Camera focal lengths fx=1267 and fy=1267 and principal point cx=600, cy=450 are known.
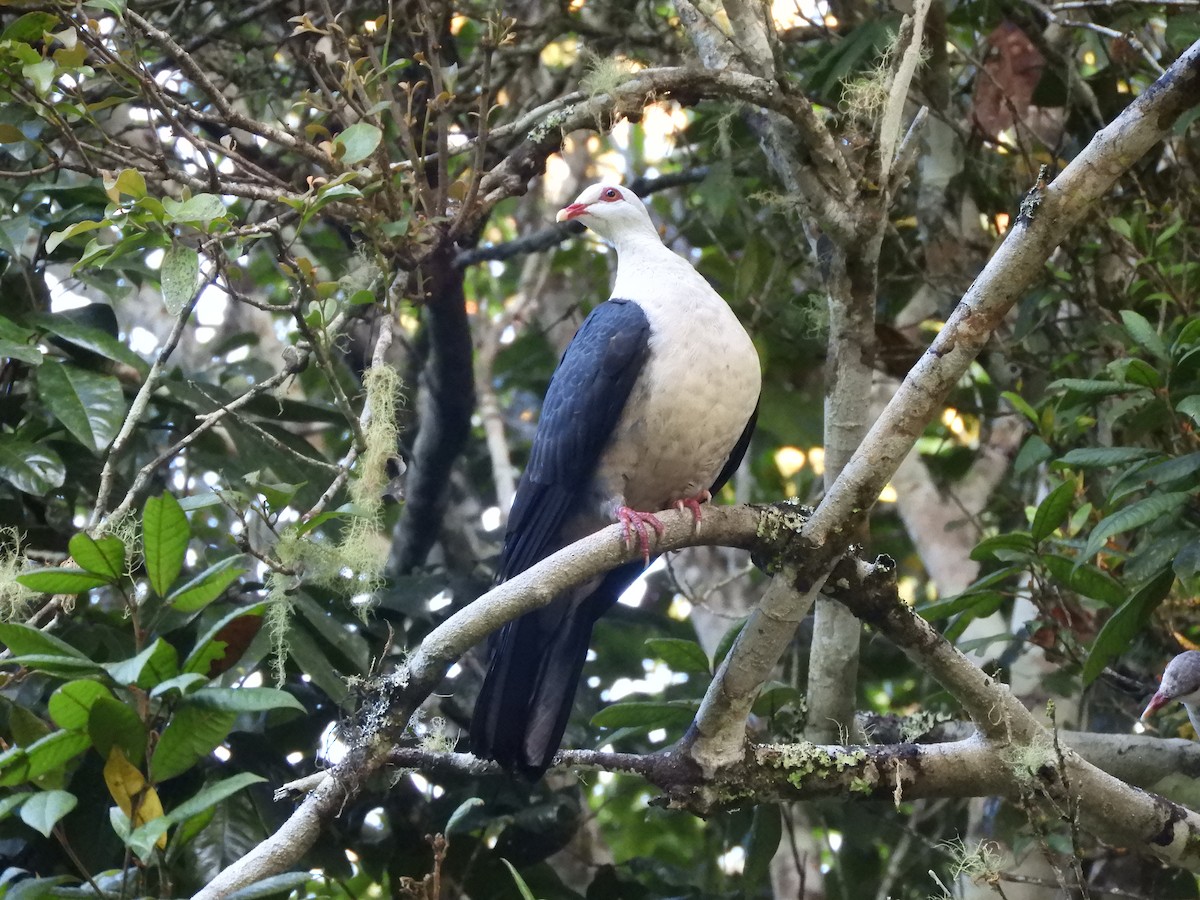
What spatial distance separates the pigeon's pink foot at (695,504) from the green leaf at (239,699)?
1.13 m

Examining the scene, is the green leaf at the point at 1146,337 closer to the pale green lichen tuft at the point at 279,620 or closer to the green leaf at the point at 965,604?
the green leaf at the point at 965,604

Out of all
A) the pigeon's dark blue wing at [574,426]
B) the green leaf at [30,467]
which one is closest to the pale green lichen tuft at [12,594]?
the green leaf at [30,467]

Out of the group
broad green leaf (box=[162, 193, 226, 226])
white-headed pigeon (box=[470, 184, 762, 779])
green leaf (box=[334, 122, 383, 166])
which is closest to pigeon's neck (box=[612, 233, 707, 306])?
white-headed pigeon (box=[470, 184, 762, 779])

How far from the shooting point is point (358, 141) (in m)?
2.74

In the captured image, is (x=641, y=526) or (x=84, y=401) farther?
(x=84, y=401)

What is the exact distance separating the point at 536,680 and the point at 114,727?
1427 mm

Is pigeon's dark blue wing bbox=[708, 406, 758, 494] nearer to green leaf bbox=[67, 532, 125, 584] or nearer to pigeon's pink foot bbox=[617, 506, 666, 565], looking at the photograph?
pigeon's pink foot bbox=[617, 506, 666, 565]

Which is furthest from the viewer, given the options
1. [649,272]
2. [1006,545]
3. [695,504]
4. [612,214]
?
[612,214]

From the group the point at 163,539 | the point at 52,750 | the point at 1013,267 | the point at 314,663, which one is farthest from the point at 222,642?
the point at 1013,267

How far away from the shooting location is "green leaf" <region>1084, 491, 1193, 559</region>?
3.00 meters

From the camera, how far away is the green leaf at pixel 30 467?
325 centimetres

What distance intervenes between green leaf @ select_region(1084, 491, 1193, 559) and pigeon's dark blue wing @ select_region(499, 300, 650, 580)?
121 cm

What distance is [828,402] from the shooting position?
127 inches

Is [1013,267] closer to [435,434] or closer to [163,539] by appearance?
[163,539]
